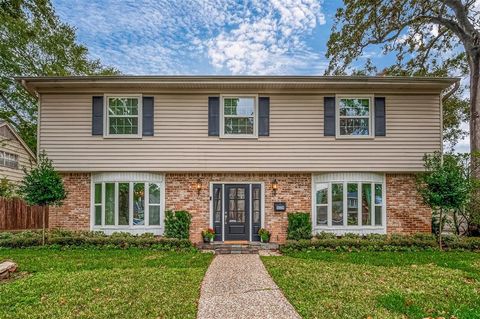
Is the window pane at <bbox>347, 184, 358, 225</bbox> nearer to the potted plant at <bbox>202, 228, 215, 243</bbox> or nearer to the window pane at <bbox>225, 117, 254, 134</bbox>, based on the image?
the window pane at <bbox>225, 117, 254, 134</bbox>

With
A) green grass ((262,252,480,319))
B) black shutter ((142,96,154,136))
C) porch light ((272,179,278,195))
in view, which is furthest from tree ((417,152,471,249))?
black shutter ((142,96,154,136))

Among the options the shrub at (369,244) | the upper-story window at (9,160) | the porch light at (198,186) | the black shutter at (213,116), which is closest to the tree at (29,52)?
the upper-story window at (9,160)

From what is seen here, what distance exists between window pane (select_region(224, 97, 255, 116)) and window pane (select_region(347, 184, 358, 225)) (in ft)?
13.4

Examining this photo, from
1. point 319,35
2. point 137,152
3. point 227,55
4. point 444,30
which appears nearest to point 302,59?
point 319,35

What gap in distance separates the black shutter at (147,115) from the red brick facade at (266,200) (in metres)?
1.57

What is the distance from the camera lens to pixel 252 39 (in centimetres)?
1508

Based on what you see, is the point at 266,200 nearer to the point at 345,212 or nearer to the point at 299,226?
the point at 299,226

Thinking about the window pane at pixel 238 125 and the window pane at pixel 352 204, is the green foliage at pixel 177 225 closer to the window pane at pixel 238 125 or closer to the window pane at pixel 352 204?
the window pane at pixel 238 125

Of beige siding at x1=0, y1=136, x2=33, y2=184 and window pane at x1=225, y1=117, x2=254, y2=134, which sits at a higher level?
window pane at x1=225, y1=117, x2=254, y2=134

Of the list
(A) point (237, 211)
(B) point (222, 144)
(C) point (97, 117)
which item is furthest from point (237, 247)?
(C) point (97, 117)

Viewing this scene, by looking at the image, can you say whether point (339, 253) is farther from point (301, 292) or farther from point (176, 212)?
point (176, 212)

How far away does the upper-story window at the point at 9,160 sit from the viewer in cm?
1570

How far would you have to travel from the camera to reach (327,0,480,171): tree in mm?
11461

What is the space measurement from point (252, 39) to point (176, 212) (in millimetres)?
9407
